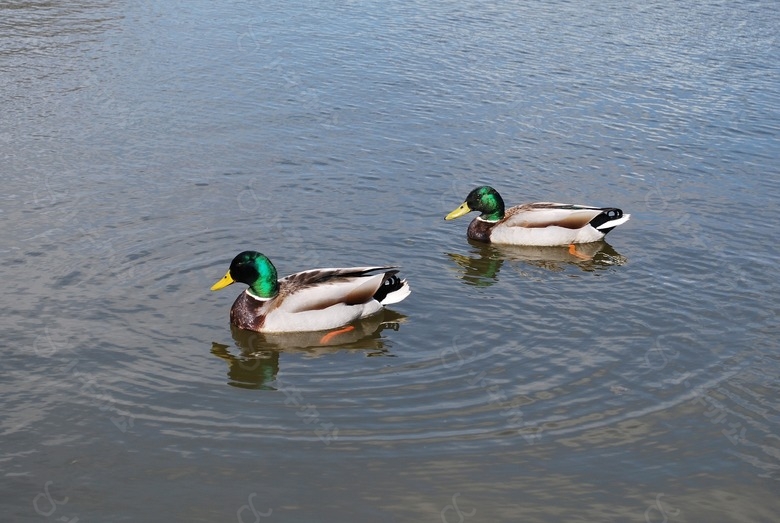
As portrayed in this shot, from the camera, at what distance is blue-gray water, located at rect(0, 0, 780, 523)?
789 centimetres

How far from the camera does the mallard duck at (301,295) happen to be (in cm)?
1054

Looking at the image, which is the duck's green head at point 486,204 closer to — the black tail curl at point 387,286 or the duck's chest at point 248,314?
the black tail curl at point 387,286

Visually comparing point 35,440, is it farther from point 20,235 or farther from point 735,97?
point 735,97

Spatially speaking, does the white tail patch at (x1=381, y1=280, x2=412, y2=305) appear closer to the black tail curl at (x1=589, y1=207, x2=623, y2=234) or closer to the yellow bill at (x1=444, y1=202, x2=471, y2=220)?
the yellow bill at (x1=444, y1=202, x2=471, y2=220)

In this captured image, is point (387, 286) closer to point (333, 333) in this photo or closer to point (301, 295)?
point (333, 333)

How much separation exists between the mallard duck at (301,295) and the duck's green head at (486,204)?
2761 millimetres

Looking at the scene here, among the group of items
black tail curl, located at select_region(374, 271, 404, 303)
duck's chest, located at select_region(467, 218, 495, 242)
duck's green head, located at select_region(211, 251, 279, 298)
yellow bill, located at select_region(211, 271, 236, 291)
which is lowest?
duck's chest, located at select_region(467, 218, 495, 242)

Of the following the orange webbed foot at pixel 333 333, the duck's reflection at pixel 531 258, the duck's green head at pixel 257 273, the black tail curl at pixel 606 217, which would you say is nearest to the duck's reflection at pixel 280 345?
the orange webbed foot at pixel 333 333

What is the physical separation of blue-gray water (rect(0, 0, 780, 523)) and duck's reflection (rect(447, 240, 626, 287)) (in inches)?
2.4

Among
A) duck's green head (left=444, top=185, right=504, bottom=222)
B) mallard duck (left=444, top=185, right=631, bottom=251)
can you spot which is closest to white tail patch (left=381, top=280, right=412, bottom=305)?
duck's green head (left=444, top=185, right=504, bottom=222)

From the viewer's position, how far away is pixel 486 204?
13.2 m

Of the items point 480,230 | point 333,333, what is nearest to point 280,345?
point 333,333

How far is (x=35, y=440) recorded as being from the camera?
815 centimetres

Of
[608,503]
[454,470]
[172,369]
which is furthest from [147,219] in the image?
[608,503]
